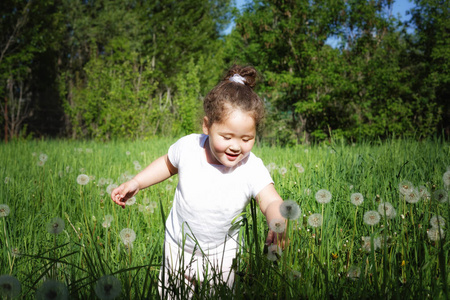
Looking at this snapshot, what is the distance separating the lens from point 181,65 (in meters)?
25.8

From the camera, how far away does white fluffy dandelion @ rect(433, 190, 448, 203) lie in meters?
1.41

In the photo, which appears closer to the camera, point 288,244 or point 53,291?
point 53,291

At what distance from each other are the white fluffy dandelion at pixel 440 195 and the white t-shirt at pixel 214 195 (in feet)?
2.47

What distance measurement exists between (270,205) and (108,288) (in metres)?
0.94

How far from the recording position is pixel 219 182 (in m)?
1.88

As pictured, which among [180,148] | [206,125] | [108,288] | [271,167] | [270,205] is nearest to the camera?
[108,288]

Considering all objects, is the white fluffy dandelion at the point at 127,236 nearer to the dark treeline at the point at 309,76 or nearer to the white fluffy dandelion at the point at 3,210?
the white fluffy dandelion at the point at 3,210

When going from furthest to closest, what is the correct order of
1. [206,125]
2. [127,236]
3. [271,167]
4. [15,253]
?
1. [271,167]
2. [206,125]
3. [127,236]
4. [15,253]

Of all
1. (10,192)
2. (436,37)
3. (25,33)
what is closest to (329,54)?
(436,37)

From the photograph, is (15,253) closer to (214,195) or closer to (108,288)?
(108,288)

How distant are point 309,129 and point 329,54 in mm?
3176

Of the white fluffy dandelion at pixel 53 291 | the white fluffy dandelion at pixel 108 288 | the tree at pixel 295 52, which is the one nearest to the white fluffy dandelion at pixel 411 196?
the white fluffy dandelion at pixel 108 288

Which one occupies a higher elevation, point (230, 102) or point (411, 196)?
point (230, 102)

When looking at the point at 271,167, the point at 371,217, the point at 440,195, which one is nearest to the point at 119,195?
the point at 371,217
